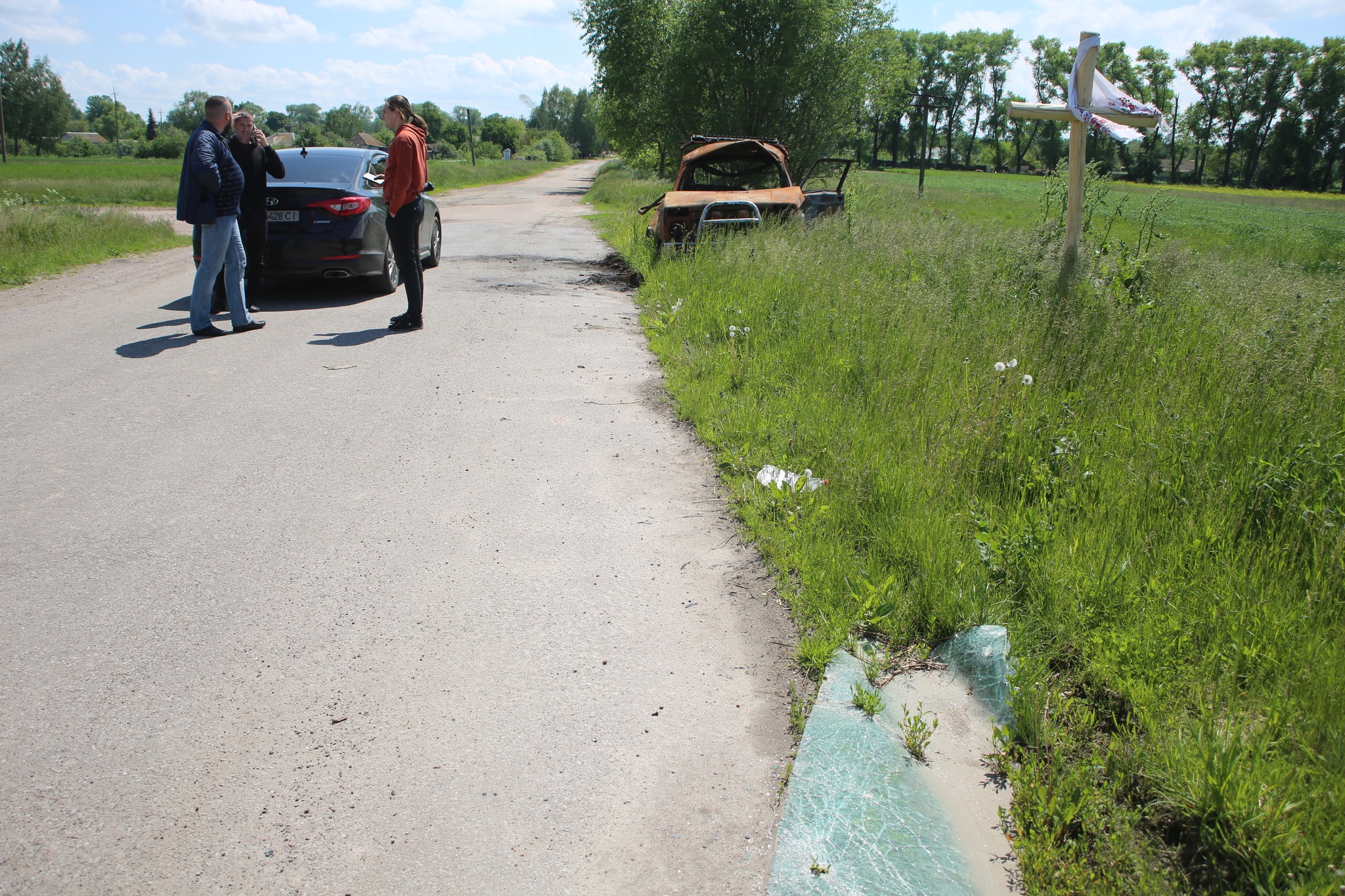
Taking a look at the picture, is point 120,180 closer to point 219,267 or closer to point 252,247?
point 252,247

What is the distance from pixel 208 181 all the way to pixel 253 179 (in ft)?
4.10

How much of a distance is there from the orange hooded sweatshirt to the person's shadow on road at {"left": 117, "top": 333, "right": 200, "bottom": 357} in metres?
2.30

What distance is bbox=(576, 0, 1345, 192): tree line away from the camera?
82.1ft

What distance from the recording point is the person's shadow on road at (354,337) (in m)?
8.05

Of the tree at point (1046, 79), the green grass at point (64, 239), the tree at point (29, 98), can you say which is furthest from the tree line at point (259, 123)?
the tree at point (1046, 79)

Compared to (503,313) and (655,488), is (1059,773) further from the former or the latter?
(503,313)

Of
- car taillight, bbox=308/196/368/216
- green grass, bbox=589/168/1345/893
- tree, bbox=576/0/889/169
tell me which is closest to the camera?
green grass, bbox=589/168/1345/893

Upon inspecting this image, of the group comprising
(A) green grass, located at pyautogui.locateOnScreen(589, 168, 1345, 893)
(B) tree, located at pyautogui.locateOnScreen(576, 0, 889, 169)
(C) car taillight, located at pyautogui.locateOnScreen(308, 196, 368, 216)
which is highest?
(B) tree, located at pyautogui.locateOnScreen(576, 0, 889, 169)

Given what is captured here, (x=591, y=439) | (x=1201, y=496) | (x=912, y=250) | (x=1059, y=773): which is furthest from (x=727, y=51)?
(x=1059, y=773)

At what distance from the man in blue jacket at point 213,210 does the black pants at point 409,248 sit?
144 centimetres

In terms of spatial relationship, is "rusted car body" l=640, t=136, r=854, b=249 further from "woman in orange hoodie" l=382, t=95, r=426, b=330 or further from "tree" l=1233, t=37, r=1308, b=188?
"tree" l=1233, t=37, r=1308, b=188

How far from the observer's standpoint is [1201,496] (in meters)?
3.86

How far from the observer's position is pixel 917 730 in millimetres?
2787

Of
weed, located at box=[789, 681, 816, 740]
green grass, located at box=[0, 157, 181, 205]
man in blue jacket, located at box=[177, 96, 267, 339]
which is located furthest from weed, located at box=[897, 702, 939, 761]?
green grass, located at box=[0, 157, 181, 205]
